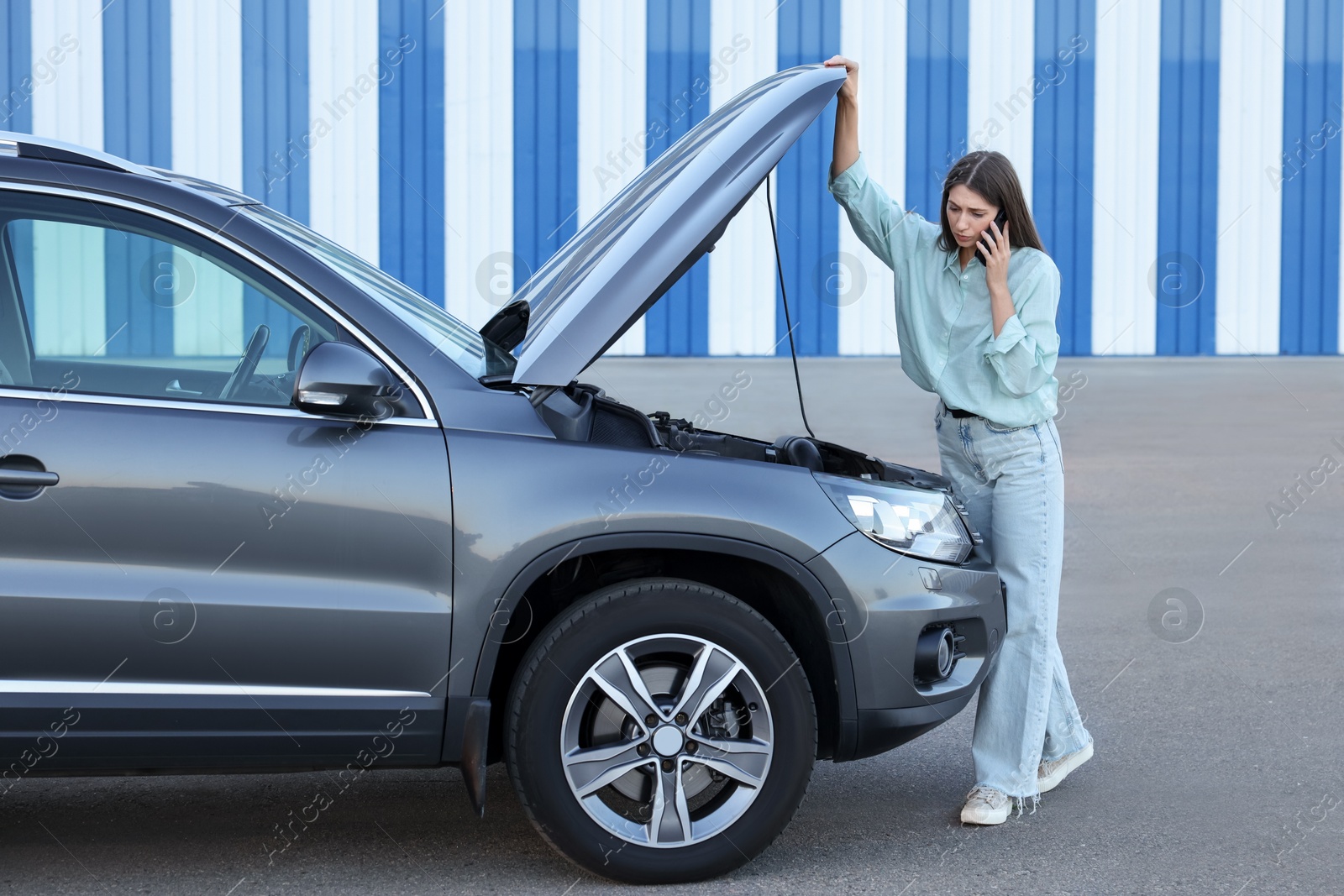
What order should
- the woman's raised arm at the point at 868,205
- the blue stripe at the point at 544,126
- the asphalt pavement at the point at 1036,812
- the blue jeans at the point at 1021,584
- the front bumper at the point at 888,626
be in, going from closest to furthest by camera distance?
the front bumper at the point at 888,626 < the asphalt pavement at the point at 1036,812 < the blue jeans at the point at 1021,584 < the woman's raised arm at the point at 868,205 < the blue stripe at the point at 544,126

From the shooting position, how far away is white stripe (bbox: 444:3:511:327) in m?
14.0

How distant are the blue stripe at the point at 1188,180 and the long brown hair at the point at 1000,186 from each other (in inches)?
473

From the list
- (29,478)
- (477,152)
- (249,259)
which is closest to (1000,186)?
(249,259)

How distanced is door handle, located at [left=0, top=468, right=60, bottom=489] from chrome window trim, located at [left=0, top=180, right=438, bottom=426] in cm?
32

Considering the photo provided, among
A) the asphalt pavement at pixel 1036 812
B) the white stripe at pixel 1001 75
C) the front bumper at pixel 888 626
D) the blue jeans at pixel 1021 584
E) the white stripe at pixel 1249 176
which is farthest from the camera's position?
the white stripe at pixel 1249 176

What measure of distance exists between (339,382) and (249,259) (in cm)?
44

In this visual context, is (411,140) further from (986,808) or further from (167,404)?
(986,808)

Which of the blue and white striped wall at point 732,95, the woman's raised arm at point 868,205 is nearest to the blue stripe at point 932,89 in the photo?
the blue and white striped wall at point 732,95

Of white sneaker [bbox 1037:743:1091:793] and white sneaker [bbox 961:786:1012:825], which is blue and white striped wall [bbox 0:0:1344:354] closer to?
white sneaker [bbox 1037:743:1091:793]

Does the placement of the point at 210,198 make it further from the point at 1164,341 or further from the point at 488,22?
the point at 1164,341

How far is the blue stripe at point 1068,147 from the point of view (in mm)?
14570

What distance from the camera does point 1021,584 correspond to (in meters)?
3.91

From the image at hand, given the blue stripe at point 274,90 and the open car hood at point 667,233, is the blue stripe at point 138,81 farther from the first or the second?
the open car hood at point 667,233

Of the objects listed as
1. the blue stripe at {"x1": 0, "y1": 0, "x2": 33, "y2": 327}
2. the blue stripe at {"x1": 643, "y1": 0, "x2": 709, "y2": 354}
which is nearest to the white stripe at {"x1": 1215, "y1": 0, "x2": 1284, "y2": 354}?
the blue stripe at {"x1": 643, "y1": 0, "x2": 709, "y2": 354}
